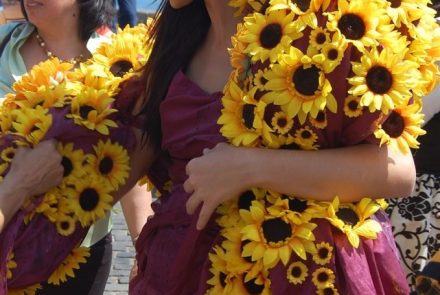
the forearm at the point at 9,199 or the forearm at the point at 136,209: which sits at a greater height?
the forearm at the point at 9,199

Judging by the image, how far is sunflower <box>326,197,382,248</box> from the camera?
5.37 feet

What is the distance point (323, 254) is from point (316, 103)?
0.98ft

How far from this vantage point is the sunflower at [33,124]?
7.14 ft

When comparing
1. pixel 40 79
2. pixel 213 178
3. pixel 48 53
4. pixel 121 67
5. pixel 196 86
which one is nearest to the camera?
pixel 213 178

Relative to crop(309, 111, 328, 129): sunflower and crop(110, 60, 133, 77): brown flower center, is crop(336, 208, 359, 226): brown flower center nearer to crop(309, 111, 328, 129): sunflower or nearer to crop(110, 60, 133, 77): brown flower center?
crop(309, 111, 328, 129): sunflower

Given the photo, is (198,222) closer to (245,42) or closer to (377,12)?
(245,42)

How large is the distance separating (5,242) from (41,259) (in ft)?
0.38

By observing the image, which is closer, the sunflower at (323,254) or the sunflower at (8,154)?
the sunflower at (323,254)

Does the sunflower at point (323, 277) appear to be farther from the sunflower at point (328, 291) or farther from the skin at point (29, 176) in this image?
the skin at point (29, 176)

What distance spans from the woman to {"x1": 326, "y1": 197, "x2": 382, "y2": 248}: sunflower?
2 cm

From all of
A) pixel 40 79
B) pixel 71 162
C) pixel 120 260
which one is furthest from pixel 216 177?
pixel 120 260

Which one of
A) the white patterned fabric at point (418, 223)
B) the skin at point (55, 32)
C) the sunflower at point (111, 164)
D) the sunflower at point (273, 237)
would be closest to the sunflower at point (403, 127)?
the sunflower at point (273, 237)

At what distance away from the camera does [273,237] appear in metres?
1.65

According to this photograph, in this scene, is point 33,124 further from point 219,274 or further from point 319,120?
point 319,120
